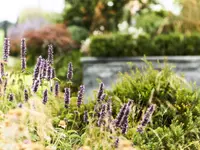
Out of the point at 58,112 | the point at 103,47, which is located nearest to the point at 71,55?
the point at 103,47

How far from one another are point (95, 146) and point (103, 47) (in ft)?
16.8

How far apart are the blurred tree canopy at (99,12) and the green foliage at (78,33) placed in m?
0.25

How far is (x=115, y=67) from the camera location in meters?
7.95

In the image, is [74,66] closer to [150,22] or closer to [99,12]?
[150,22]

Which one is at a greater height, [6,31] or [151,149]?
[6,31]

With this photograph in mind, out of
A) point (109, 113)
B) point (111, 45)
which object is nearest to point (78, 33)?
point (111, 45)

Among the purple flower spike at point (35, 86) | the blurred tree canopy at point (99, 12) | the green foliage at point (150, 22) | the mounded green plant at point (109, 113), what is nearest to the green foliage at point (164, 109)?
the mounded green plant at point (109, 113)

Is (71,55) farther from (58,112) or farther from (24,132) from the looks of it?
(24,132)

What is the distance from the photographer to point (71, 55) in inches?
356

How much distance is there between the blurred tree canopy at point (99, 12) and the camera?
10.2 m

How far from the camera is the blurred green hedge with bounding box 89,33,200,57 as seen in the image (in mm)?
8062

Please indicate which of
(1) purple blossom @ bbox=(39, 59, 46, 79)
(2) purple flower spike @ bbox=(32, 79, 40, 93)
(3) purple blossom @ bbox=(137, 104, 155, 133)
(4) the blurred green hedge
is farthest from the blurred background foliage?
(3) purple blossom @ bbox=(137, 104, 155, 133)

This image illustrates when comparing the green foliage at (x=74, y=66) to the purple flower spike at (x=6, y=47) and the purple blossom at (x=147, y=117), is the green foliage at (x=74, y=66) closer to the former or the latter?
the purple flower spike at (x=6, y=47)

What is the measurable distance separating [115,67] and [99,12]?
2.48 m
